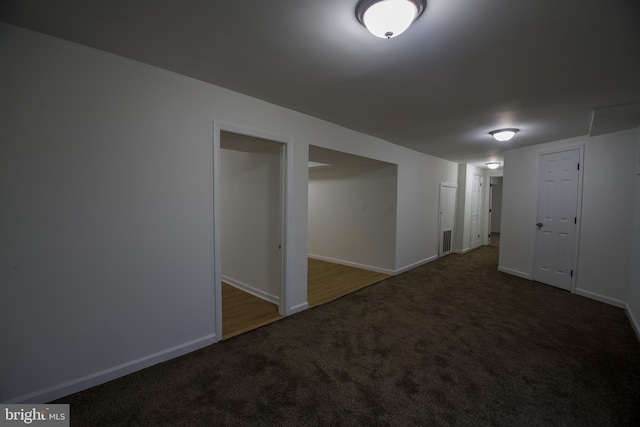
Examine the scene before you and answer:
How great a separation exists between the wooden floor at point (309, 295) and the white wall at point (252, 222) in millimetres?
197

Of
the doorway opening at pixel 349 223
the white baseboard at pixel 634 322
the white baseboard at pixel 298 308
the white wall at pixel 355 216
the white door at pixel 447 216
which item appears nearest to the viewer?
the white baseboard at pixel 634 322

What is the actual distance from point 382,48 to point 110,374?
3.04 m

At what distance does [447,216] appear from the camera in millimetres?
6574

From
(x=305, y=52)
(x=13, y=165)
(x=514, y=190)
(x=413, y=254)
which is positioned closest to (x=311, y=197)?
(x=413, y=254)

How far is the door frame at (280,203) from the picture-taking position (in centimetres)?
249

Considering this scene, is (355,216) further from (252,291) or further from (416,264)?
(252,291)

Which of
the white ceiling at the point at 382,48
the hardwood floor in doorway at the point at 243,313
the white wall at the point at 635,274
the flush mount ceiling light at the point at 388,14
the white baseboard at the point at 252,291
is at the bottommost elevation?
the hardwood floor in doorway at the point at 243,313

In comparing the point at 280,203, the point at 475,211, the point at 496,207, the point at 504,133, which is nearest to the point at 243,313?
the point at 280,203

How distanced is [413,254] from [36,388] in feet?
17.2

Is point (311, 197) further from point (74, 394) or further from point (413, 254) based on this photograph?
point (74, 394)

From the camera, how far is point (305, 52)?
1881mm

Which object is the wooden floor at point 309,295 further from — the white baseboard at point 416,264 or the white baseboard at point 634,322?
the white baseboard at point 634,322

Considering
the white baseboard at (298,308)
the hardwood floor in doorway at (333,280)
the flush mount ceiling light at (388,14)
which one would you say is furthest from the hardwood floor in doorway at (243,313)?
the flush mount ceiling light at (388,14)

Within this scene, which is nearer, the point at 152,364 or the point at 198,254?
the point at 152,364
